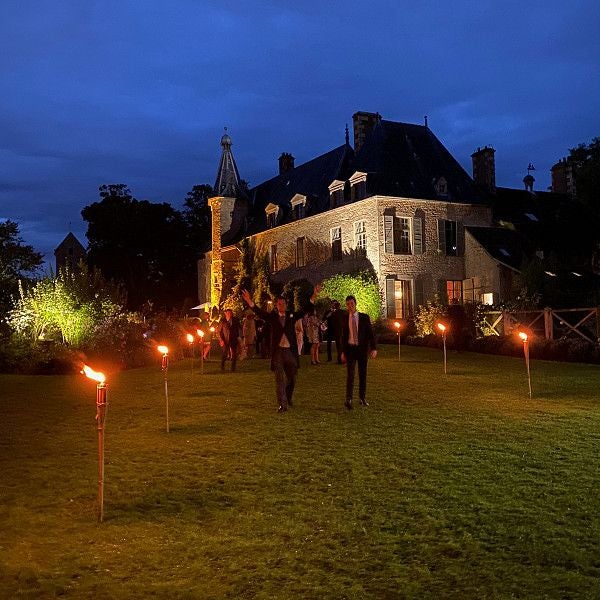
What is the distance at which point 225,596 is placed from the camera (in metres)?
4.88

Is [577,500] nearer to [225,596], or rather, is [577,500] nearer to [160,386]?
[225,596]

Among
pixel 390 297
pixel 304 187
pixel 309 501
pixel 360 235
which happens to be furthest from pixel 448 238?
pixel 309 501

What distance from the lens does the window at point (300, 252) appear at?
43.3 metres

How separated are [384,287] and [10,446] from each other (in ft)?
90.7

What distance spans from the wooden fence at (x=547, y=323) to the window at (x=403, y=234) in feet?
31.1

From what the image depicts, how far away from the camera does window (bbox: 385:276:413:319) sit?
120ft

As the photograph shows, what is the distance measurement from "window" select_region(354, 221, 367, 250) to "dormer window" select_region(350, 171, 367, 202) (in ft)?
4.58

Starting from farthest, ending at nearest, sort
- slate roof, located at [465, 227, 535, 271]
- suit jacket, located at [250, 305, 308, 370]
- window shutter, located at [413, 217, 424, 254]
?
window shutter, located at [413, 217, 424, 254] < slate roof, located at [465, 227, 535, 271] < suit jacket, located at [250, 305, 308, 370]

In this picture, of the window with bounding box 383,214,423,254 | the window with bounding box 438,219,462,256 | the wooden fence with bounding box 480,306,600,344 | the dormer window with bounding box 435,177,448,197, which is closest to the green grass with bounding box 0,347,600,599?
the wooden fence with bounding box 480,306,600,344

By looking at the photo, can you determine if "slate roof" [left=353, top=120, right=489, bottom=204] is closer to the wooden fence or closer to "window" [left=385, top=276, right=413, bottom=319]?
"window" [left=385, top=276, right=413, bottom=319]

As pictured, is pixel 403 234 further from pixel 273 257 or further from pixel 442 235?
pixel 273 257

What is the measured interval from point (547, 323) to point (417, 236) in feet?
44.3

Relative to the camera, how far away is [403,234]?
3716 cm

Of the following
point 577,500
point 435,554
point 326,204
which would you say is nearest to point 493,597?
point 435,554
